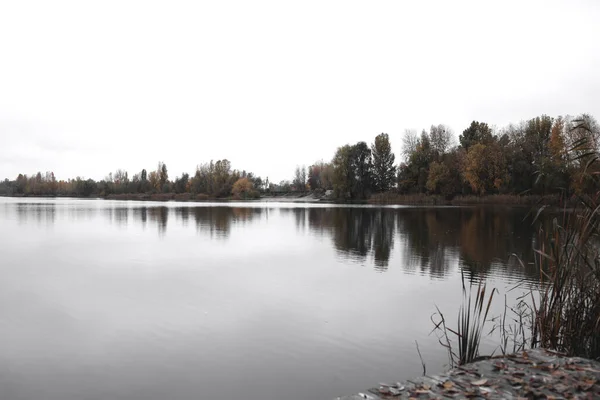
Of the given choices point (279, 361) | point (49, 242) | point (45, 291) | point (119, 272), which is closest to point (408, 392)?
point (279, 361)

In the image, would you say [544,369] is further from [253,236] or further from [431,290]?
[253,236]

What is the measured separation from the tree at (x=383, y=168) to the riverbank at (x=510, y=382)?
80.6m

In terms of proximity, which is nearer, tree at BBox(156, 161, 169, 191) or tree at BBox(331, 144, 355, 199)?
tree at BBox(331, 144, 355, 199)

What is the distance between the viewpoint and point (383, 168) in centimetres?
8544

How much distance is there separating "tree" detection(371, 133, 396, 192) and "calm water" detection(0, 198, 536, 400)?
66.2m

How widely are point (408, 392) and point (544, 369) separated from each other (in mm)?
1838

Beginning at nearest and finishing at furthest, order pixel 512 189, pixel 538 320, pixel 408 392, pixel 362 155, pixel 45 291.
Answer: pixel 408 392, pixel 538 320, pixel 45 291, pixel 512 189, pixel 362 155

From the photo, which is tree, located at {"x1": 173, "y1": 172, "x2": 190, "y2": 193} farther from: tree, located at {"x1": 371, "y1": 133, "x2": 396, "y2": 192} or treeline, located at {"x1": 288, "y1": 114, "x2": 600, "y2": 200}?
tree, located at {"x1": 371, "y1": 133, "x2": 396, "y2": 192}

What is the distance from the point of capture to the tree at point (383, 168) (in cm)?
8500

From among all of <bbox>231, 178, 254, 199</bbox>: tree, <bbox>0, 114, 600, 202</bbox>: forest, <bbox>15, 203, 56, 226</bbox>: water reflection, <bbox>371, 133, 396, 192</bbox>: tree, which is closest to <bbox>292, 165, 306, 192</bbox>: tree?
<bbox>0, 114, 600, 202</bbox>: forest

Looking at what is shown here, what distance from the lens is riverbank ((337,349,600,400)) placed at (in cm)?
451

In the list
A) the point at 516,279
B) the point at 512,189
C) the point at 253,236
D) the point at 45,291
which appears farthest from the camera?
the point at 512,189

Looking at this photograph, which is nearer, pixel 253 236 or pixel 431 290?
pixel 431 290

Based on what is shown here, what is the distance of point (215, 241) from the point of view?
69.9ft
